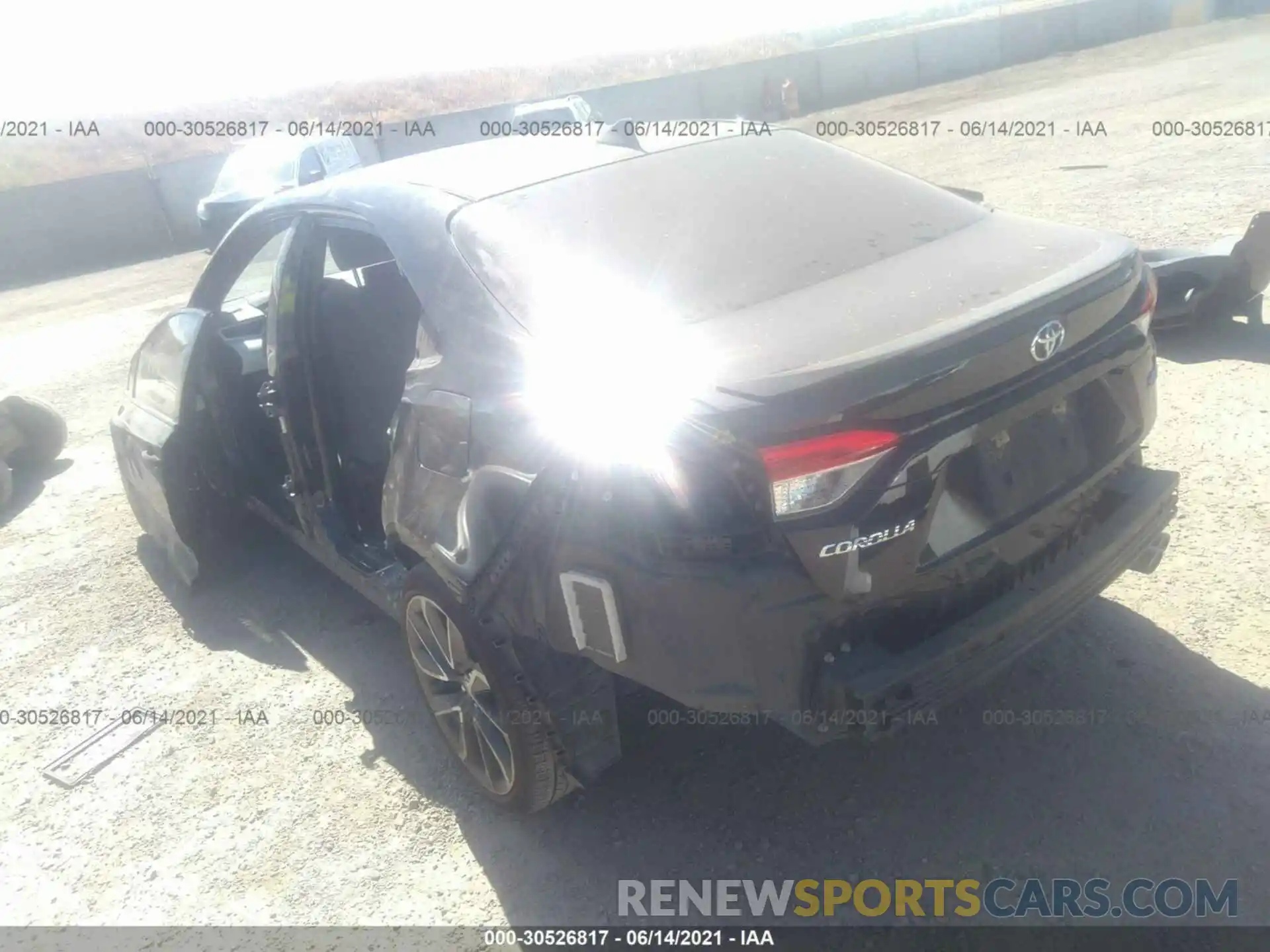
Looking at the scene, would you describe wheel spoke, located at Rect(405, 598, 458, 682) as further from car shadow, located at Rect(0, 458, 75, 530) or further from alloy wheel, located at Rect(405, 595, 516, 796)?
car shadow, located at Rect(0, 458, 75, 530)

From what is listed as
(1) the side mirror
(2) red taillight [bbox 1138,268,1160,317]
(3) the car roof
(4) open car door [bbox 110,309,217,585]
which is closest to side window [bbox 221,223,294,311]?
(4) open car door [bbox 110,309,217,585]

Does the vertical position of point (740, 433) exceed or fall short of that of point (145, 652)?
it exceeds it

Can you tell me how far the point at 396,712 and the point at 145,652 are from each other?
1404 mm

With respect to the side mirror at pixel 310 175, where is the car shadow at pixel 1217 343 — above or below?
below

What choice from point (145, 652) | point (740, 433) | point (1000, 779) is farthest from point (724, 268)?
point (145, 652)

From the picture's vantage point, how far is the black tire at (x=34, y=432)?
20.7 feet

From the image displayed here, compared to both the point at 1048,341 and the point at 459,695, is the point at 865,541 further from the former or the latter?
the point at 459,695

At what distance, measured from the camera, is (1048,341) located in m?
2.36

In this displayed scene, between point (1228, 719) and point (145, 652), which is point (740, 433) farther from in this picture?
point (145, 652)

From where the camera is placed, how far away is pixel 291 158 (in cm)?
1284

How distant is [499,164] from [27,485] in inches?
187

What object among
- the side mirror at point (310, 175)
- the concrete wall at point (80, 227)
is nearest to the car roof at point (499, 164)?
the side mirror at point (310, 175)

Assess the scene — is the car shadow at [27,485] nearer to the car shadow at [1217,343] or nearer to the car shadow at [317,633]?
the car shadow at [317,633]

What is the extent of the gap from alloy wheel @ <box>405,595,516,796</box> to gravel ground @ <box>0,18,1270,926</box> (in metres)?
0.19
